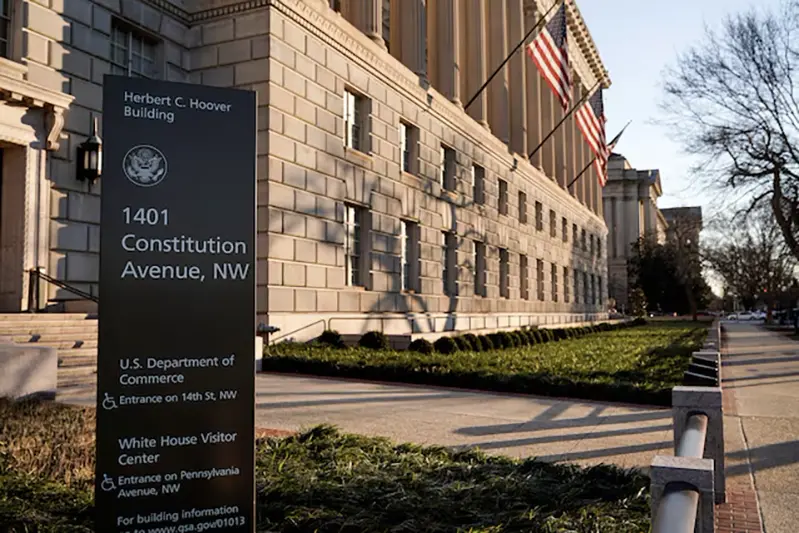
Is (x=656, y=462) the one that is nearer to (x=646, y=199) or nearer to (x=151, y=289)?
(x=151, y=289)

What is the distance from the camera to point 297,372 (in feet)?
48.0

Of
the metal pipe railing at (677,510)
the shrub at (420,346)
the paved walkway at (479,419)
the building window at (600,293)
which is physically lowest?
the paved walkway at (479,419)

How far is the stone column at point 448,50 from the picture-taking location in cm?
2977

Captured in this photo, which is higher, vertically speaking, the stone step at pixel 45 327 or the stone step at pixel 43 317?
the stone step at pixel 43 317

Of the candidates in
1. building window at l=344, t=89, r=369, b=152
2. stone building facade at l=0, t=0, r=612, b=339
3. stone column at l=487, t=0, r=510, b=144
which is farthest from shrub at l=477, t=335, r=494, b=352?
stone column at l=487, t=0, r=510, b=144

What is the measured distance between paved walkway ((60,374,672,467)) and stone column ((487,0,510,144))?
88.5ft

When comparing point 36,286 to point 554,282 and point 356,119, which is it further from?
point 554,282

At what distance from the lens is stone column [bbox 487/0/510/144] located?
121 ft

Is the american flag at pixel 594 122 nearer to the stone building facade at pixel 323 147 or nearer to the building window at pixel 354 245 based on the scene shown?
the stone building facade at pixel 323 147

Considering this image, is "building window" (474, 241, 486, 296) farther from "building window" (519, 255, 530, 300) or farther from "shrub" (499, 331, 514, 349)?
"building window" (519, 255, 530, 300)

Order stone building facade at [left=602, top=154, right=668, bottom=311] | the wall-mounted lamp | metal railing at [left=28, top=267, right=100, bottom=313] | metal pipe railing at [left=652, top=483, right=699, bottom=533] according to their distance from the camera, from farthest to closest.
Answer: stone building facade at [left=602, top=154, right=668, bottom=311]
the wall-mounted lamp
metal railing at [left=28, top=267, right=100, bottom=313]
metal pipe railing at [left=652, top=483, right=699, bottom=533]

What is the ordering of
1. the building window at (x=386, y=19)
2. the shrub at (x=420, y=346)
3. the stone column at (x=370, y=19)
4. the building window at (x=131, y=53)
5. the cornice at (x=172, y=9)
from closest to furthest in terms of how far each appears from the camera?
1. the building window at (x=131, y=53)
2. the cornice at (x=172, y=9)
3. the shrub at (x=420, y=346)
4. the stone column at (x=370, y=19)
5. the building window at (x=386, y=19)

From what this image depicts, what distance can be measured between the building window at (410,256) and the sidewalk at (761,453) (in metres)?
11.2

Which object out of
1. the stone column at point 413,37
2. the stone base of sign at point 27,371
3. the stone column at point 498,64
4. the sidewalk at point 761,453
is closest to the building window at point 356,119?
the stone column at point 413,37
